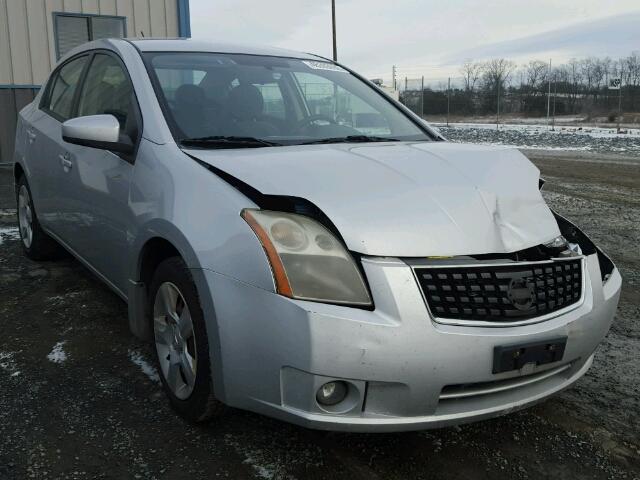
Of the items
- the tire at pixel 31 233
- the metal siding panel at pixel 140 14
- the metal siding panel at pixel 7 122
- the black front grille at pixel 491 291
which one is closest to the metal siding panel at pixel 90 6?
the metal siding panel at pixel 140 14

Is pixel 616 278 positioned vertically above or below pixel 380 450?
above

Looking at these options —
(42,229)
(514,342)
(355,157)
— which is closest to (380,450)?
(514,342)

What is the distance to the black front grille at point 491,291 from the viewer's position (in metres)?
2.04

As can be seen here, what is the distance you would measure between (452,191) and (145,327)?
149 cm

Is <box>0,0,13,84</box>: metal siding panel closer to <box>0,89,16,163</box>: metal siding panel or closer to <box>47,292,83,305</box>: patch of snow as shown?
<box>0,89,16,163</box>: metal siding panel

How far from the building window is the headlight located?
10.6 m

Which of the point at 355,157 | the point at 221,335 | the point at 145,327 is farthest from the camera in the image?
the point at 145,327

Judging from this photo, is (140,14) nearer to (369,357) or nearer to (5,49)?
(5,49)

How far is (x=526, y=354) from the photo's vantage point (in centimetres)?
210

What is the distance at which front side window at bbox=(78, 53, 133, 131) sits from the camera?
124 inches

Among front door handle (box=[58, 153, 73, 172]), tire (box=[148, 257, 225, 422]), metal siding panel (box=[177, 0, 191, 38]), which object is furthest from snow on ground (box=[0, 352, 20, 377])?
metal siding panel (box=[177, 0, 191, 38])

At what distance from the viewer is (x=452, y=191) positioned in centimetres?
234

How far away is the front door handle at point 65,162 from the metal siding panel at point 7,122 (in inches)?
335

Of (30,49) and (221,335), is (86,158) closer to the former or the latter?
(221,335)
